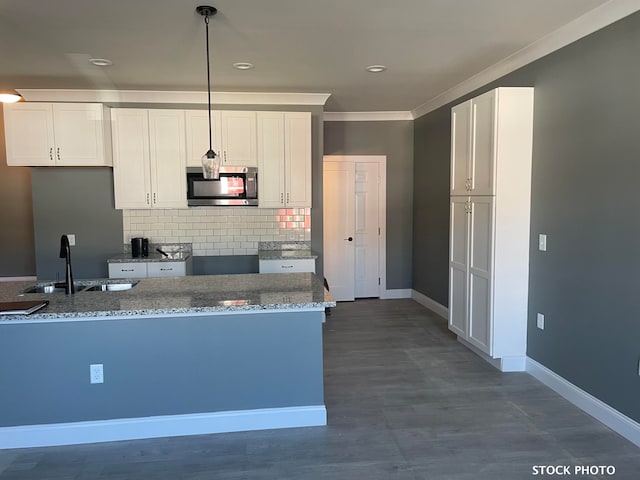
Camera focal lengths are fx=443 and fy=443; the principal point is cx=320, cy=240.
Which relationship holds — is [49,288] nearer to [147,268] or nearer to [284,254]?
[147,268]

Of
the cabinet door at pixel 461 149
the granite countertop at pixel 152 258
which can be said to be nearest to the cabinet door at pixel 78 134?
the granite countertop at pixel 152 258

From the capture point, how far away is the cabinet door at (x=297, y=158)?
5.03 m

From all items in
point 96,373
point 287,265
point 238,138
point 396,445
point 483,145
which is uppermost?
point 238,138

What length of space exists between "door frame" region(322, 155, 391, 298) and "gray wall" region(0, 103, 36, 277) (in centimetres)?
462

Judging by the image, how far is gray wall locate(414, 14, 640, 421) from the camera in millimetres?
2717

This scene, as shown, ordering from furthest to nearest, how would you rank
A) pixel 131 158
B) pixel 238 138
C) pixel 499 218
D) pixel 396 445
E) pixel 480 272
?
pixel 238 138 < pixel 131 158 < pixel 480 272 < pixel 499 218 < pixel 396 445

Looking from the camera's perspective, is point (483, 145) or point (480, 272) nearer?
point (483, 145)

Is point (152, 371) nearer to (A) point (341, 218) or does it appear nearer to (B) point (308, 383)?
(B) point (308, 383)

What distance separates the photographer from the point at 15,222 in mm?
6727

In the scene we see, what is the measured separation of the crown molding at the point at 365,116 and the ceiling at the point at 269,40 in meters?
1.45

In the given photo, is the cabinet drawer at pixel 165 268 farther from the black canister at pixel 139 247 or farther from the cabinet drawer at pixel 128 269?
the black canister at pixel 139 247

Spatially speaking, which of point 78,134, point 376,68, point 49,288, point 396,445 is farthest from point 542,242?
point 78,134

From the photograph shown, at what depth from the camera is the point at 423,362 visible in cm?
406

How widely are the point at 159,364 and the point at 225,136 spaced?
9.45ft
